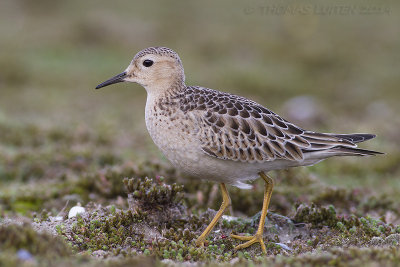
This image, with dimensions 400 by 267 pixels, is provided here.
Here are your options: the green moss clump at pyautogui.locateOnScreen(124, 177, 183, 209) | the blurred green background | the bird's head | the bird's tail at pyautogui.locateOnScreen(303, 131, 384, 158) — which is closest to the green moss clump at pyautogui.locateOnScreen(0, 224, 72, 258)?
the green moss clump at pyautogui.locateOnScreen(124, 177, 183, 209)

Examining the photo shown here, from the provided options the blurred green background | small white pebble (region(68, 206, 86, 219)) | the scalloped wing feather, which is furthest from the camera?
the blurred green background

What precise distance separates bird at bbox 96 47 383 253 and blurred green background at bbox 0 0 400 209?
372 centimetres

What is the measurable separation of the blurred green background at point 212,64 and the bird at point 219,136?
12.2 ft

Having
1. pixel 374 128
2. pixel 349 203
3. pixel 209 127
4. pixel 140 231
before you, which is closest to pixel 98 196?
pixel 140 231

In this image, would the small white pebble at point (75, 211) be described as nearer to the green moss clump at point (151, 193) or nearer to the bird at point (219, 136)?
the green moss clump at point (151, 193)

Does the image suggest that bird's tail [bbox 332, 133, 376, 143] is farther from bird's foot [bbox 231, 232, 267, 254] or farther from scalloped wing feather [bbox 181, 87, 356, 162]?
bird's foot [bbox 231, 232, 267, 254]

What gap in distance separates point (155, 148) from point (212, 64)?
31.1 feet

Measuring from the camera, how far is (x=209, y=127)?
6.13 metres

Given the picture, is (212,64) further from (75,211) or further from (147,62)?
(75,211)

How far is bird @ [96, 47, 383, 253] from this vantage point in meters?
6.04

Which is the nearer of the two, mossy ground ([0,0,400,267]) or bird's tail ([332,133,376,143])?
mossy ground ([0,0,400,267])

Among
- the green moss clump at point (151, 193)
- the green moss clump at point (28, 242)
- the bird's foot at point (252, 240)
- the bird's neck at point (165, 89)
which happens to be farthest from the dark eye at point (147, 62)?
the green moss clump at point (28, 242)

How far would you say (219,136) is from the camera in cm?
612

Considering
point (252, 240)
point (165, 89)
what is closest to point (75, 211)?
point (165, 89)
